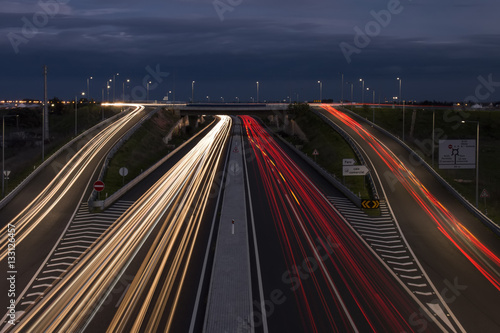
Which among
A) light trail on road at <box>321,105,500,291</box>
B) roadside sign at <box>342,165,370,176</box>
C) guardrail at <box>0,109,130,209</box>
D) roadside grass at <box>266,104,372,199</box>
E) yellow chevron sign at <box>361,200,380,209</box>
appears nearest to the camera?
light trail on road at <box>321,105,500,291</box>

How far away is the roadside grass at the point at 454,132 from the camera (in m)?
60.6

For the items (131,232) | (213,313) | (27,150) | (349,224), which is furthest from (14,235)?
(27,150)

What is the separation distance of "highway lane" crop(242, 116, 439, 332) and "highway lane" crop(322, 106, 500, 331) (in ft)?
8.39

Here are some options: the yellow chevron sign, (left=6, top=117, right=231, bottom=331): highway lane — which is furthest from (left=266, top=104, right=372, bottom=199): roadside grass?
(left=6, top=117, right=231, bottom=331): highway lane

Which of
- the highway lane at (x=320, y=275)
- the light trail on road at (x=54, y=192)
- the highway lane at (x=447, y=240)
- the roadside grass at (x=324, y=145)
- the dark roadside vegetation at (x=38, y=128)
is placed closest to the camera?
the highway lane at (x=320, y=275)

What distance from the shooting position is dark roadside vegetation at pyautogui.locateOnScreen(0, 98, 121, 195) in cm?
7112

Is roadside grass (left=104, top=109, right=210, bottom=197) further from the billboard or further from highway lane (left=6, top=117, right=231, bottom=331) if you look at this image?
the billboard

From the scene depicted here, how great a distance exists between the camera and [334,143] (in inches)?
2781

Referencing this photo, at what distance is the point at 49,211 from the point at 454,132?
7205cm

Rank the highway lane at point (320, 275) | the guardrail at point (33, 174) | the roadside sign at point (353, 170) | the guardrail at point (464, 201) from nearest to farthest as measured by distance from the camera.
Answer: the highway lane at point (320, 275), the guardrail at point (464, 201), the guardrail at point (33, 174), the roadside sign at point (353, 170)

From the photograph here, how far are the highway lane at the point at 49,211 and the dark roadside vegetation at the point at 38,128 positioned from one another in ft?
16.9

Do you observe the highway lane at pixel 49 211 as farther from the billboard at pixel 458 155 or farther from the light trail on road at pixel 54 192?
the billboard at pixel 458 155

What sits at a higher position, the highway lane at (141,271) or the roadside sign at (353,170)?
the roadside sign at (353,170)

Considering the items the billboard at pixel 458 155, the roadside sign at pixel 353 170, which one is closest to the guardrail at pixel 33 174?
the roadside sign at pixel 353 170
